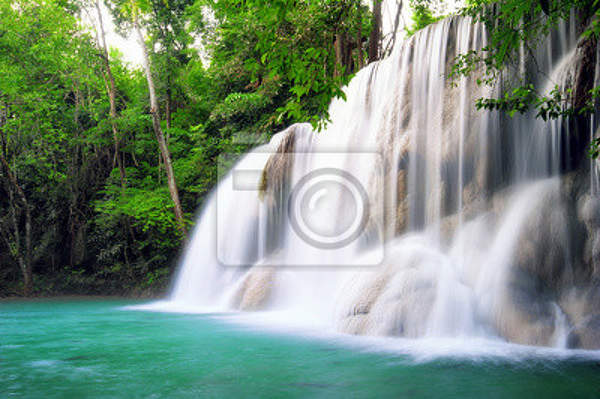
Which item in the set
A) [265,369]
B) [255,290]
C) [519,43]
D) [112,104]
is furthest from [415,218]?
[112,104]

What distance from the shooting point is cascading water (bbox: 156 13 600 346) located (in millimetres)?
6809

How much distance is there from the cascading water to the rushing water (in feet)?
3.04

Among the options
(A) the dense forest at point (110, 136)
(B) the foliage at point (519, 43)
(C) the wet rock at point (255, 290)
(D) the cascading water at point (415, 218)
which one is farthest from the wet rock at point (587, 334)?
(A) the dense forest at point (110, 136)

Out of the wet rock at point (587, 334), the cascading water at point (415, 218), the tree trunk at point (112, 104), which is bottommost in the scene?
the wet rock at point (587, 334)

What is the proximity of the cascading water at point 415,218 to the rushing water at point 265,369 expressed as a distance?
0.93m

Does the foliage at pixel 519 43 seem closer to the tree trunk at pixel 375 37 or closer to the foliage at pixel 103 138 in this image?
the tree trunk at pixel 375 37

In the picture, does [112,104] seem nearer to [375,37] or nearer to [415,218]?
[375,37]

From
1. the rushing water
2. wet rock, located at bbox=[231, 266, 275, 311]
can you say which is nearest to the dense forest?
wet rock, located at bbox=[231, 266, 275, 311]

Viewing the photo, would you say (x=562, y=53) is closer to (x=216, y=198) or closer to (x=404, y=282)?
(x=404, y=282)

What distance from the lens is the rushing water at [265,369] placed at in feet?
13.9

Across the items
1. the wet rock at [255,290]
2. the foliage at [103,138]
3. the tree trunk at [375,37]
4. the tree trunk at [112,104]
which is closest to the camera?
the wet rock at [255,290]

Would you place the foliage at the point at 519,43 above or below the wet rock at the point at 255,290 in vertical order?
above

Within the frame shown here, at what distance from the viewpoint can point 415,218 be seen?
9984mm

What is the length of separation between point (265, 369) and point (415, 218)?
5807 mm
